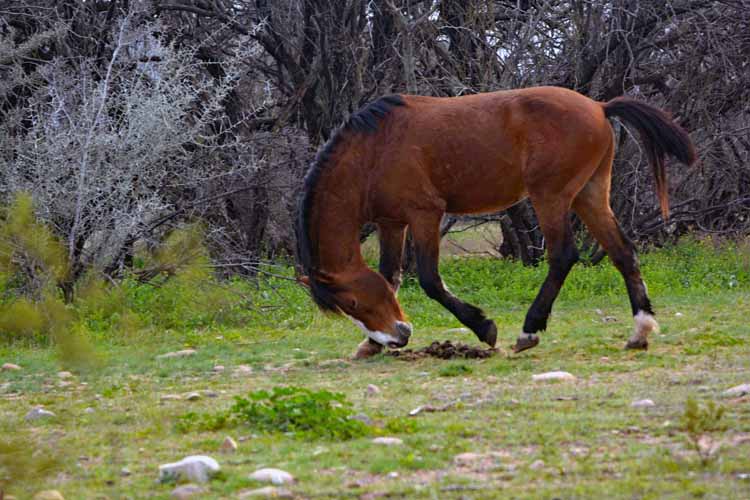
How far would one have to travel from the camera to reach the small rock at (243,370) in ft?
22.8

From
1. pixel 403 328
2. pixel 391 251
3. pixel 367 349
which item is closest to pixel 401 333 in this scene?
pixel 403 328

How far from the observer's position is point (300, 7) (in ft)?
41.6

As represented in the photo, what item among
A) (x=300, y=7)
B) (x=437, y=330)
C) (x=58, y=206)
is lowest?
(x=437, y=330)

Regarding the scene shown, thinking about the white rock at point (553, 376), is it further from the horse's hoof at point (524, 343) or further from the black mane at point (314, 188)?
the black mane at point (314, 188)

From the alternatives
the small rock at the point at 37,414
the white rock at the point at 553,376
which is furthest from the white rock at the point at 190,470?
the white rock at the point at 553,376

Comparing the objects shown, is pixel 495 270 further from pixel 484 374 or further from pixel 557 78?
pixel 484 374

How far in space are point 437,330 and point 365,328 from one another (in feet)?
6.38

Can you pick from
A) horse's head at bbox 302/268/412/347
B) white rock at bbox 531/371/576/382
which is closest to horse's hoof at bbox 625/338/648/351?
white rock at bbox 531/371/576/382

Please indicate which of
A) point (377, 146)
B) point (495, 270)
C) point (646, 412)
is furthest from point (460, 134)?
point (495, 270)

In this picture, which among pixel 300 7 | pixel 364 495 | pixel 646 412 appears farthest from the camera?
pixel 300 7

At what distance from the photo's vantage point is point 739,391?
496cm

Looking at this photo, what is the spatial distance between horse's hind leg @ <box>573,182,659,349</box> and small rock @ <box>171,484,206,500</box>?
4209 millimetres

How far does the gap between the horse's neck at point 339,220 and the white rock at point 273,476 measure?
146 inches

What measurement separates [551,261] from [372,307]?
1315 mm
